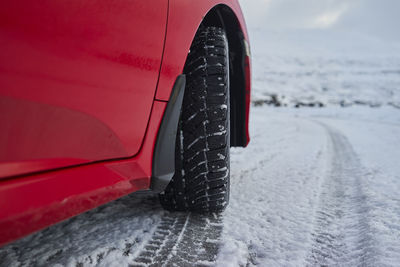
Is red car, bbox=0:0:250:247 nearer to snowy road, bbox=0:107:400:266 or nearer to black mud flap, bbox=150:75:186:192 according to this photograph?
black mud flap, bbox=150:75:186:192

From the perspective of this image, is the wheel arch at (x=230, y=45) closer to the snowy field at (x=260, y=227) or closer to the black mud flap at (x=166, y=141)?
the black mud flap at (x=166, y=141)

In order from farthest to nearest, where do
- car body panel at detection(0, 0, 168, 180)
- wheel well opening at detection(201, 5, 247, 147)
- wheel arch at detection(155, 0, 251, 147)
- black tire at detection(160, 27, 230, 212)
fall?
wheel well opening at detection(201, 5, 247, 147) < black tire at detection(160, 27, 230, 212) < wheel arch at detection(155, 0, 251, 147) < car body panel at detection(0, 0, 168, 180)

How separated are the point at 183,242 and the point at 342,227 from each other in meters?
0.62

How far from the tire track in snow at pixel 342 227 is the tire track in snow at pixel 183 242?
1.05 ft

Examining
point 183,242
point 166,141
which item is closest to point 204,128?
point 166,141

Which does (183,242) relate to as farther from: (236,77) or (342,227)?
(236,77)

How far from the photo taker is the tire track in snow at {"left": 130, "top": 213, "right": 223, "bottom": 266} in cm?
88

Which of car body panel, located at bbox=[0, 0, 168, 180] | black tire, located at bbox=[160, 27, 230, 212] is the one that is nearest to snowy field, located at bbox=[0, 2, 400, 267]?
black tire, located at bbox=[160, 27, 230, 212]

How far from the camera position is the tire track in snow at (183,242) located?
88 cm

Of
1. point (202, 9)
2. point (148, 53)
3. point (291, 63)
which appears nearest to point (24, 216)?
point (148, 53)

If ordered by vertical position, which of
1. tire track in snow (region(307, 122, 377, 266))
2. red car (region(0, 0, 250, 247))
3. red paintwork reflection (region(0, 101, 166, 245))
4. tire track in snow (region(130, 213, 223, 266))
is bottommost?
tire track in snow (region(130, 213, 223, 266))

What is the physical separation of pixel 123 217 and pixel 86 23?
81 centimetres

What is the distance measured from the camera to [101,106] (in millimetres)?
675

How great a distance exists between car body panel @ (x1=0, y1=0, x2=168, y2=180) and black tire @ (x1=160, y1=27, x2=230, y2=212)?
280 millimetres
